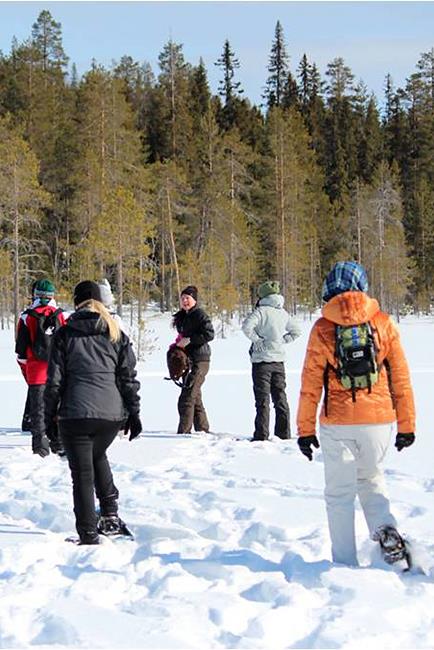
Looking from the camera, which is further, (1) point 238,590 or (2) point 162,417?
(2) point 162,417

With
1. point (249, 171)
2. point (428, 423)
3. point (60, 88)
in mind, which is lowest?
point (428, 423)

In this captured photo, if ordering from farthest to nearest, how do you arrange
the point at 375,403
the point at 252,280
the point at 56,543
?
the point at 252,280
the point at 56,543
the point at 375,403

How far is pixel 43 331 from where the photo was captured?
26.7ft

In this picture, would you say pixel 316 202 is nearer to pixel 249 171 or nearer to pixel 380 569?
pixel 249 171

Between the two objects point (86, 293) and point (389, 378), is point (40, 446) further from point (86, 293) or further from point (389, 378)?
point (389, 378)

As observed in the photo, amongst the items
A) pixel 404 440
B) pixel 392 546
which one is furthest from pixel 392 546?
pixel 404 440

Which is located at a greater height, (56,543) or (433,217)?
(433,217)

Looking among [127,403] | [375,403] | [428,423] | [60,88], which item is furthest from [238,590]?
[60,88]

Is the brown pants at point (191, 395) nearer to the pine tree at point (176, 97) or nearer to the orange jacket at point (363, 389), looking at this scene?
the orange jacket at point (363, 389)

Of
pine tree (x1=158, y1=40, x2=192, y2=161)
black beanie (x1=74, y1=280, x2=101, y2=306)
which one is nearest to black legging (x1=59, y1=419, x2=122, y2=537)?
black beanie (x1=74, y1=280, x2=101, y2=306)

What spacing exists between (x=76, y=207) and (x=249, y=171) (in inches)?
607

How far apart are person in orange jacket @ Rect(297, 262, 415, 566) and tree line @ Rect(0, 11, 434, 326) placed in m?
22.1

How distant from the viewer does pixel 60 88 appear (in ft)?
175

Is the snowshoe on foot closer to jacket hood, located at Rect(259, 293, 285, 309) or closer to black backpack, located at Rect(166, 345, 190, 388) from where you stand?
black backpack, located at Rect(166, 345, 190, 388)
